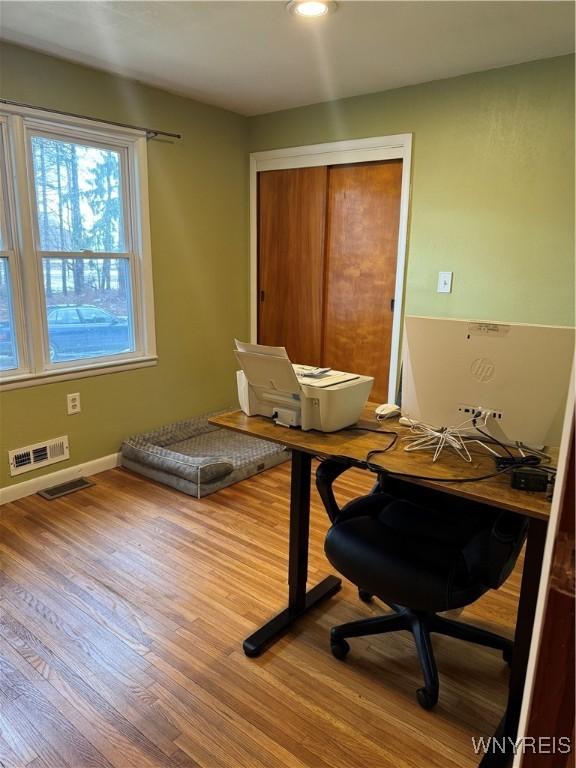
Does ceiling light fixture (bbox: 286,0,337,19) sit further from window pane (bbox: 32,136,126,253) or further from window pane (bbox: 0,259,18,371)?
window pane (bbox: 0,259,18,371)

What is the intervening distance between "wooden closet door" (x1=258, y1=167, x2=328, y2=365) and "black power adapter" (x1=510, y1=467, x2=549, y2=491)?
2683 mm

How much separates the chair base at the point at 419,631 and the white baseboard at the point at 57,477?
2.08m

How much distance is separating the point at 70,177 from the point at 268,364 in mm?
2130

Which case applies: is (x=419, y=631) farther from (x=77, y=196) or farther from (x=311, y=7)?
(x=77, y=196)

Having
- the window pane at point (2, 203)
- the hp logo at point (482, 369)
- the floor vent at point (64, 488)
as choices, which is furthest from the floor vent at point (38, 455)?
the hp logo at point (482, 369)

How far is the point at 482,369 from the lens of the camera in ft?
5.29

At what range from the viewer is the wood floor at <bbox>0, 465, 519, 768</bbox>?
1.53m

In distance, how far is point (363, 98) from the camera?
344cm

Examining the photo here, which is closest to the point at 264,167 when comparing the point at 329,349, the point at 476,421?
the point at 329,349

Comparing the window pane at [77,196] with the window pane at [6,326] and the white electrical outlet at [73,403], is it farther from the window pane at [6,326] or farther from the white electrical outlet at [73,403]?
the white electrical outlet at [73,403]

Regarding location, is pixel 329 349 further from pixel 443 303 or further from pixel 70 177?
pixel 70 177

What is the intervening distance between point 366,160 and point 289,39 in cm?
108

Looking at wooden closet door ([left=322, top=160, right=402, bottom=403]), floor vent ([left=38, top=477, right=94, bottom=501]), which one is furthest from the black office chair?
floor vent ([left=38, top=477, right=94, bottom=501])

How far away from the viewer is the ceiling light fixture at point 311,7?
7.09 feet
